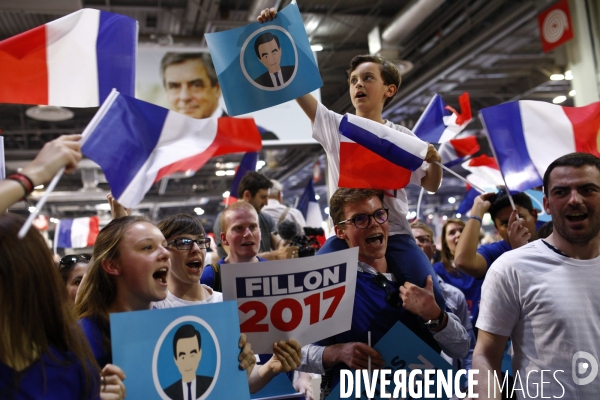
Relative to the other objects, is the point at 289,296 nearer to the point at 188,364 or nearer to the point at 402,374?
the point at 188,364

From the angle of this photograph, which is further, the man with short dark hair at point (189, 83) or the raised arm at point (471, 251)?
the man with short dark hair at point (189, 83)

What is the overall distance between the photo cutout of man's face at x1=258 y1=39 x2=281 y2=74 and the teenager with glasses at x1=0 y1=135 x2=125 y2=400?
4.36 ft

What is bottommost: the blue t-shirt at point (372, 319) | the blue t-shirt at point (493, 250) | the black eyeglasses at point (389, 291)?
the blue t-shirt at point (372, 319)

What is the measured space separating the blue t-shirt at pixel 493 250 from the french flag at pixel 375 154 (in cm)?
96

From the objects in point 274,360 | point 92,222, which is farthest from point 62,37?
point 92,222

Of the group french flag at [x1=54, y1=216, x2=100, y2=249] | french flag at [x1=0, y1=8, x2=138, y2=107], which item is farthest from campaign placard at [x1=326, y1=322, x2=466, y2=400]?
french flag at [x1=54, y1=216, x2=100, y2=249]

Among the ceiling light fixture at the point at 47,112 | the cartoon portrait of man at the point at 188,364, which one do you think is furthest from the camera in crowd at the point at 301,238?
the ceiling light fixture at the point at 47,112

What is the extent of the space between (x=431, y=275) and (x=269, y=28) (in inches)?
54.8

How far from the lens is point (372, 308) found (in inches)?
100

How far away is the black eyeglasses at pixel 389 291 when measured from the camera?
101 inches

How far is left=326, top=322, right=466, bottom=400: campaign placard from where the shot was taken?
2.35 meters

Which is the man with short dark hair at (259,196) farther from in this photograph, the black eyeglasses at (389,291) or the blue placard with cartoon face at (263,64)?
the black eyeglasses at (389,291)

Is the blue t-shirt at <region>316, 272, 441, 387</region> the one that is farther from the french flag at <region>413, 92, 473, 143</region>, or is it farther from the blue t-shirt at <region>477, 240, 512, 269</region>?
the french flag at <region>413, 92, 473, 143</region>

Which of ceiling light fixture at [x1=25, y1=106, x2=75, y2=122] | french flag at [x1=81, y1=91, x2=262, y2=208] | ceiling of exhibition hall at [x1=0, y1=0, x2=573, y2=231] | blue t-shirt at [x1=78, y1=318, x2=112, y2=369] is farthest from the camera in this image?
ceiling light fixture at [x1=25, y1=106, x2=75, y2=122]
